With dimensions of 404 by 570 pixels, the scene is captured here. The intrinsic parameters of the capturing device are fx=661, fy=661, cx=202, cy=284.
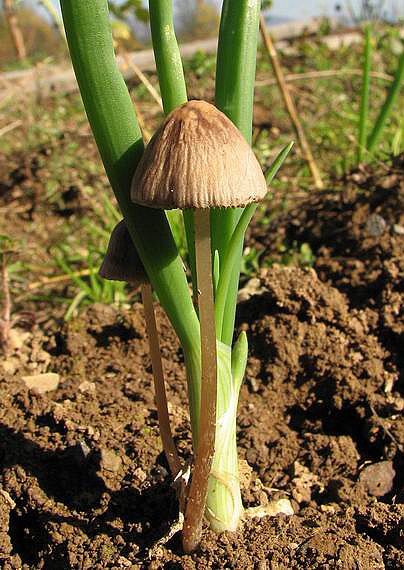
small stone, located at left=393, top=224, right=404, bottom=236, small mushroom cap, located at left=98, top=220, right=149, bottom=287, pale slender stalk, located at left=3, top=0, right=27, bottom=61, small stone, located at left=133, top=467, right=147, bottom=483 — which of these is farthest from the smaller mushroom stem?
pale slender stalk, located at left=3, top=0, right=27, bottom=61

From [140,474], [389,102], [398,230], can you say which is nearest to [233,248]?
[140,474]

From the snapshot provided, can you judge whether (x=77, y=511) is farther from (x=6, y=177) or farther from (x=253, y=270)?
(x=6, y=177)

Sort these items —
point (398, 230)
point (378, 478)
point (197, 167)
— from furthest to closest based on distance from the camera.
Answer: point (398, 230) < point (378, 478) < point (197, 167)

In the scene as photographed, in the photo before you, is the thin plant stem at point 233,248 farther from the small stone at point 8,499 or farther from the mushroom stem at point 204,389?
the small stone at point 8,499

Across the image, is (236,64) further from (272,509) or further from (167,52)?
(272,509)

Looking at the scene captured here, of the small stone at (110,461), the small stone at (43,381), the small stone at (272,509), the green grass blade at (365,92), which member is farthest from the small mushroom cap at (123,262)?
the green grass blade at (365,92)

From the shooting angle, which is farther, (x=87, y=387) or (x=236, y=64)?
(x=87, y=387)

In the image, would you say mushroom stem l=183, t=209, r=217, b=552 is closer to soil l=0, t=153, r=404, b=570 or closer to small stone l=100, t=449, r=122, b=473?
soil l=0, t=153, r=404, b=570
